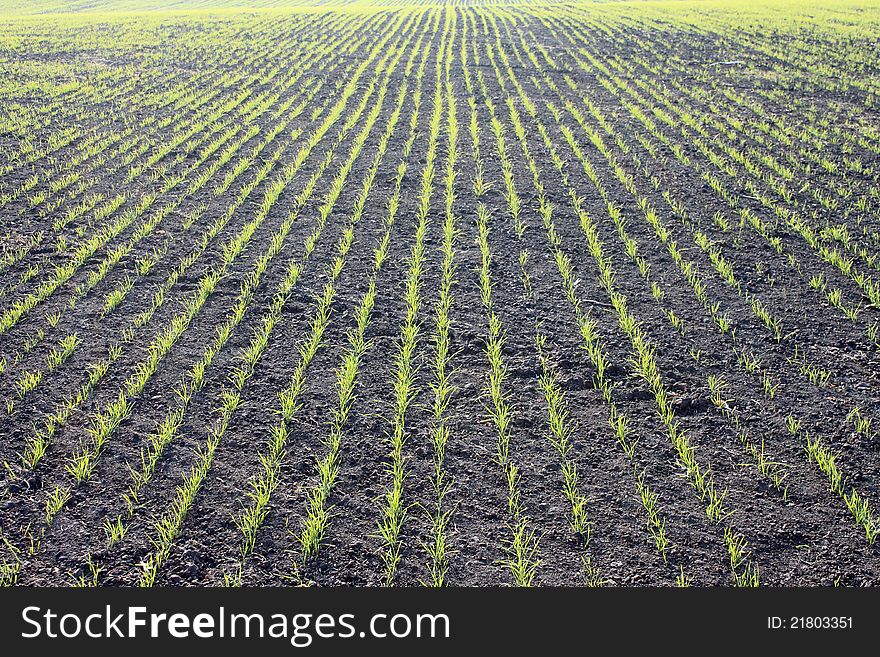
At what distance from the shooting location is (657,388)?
4.63 metres

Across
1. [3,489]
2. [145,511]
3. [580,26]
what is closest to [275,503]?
[145,511]

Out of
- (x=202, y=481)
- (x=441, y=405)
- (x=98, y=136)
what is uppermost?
(x=98, y=136)

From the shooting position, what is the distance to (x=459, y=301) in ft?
19.2

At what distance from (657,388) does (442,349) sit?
1616 millimetres

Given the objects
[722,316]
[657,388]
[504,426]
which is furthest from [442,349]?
[722,316]

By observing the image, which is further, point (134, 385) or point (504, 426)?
point (134, 385)

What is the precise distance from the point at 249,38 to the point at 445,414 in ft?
72.8

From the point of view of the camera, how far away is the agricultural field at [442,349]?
3498mm

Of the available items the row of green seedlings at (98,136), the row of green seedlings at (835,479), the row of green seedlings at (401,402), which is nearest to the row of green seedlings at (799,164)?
the row of green seedlings at (835,479)

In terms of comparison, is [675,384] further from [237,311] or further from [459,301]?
[237,311]

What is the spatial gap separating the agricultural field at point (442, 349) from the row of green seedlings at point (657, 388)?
2 cm

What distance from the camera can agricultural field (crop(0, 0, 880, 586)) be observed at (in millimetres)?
3498

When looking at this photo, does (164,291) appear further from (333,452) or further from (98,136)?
(98,136)

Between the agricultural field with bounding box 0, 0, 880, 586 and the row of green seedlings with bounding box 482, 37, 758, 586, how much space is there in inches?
0.9
